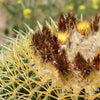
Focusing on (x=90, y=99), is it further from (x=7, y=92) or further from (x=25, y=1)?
(x=25, y=1)

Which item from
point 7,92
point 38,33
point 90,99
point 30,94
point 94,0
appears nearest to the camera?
point 90,99

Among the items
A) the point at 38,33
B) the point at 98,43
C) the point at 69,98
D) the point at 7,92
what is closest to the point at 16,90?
the point at 7,92

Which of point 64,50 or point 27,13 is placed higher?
point 27,13

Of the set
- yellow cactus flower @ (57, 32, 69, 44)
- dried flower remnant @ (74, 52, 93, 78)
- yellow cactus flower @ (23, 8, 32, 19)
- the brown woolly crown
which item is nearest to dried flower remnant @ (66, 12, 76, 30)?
the brown woolly crown

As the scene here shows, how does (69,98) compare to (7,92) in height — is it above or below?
below

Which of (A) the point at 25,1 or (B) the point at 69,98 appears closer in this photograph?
(B) the point at 69,98

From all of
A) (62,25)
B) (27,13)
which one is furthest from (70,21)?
(27,13)

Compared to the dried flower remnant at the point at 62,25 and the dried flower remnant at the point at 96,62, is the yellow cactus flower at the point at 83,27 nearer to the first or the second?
the dried flower remnant at the point at 62,25

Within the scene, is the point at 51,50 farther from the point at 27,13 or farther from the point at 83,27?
the point at 27,13
